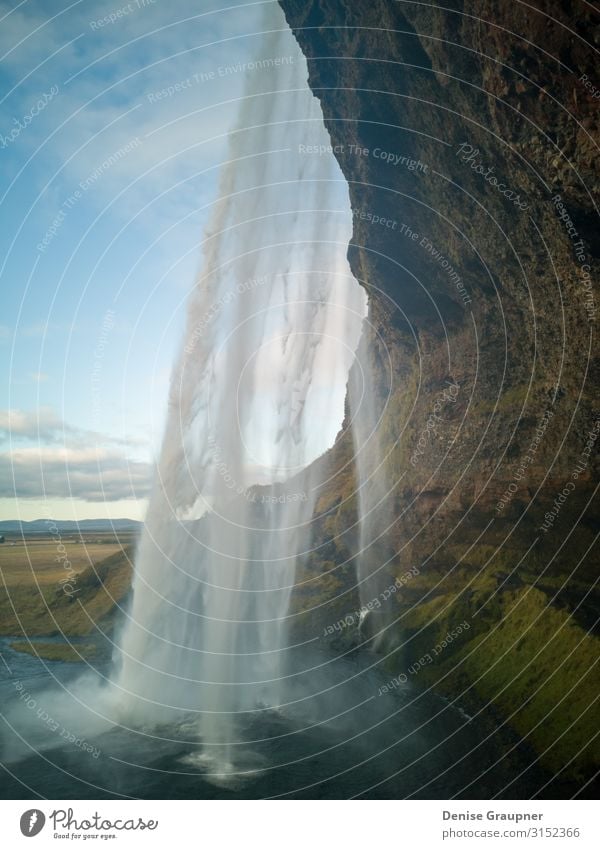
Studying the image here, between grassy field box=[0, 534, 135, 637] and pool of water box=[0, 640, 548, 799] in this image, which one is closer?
pool of water box=[0, 640, 548, 799]

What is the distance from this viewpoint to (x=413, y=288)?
4256cm

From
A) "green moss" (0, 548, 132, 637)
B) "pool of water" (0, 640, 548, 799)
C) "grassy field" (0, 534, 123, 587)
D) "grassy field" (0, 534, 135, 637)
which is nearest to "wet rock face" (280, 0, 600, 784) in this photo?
"pool of water" (0, 640, 548, 799)

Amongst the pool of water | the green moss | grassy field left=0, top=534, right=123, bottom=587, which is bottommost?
the pool of water

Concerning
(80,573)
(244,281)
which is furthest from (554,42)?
(80,573)

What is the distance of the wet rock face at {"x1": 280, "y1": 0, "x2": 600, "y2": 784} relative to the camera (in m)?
21.6

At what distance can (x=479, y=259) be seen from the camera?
109ft

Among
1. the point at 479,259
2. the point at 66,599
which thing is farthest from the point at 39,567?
the point at 479,259

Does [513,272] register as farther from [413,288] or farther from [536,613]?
[536,613]

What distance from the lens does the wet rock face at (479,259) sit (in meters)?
21.6

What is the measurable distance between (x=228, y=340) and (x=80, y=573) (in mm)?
42947

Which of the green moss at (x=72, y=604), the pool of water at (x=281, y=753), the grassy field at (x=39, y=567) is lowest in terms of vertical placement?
the pool of water at (x=281, y=753)

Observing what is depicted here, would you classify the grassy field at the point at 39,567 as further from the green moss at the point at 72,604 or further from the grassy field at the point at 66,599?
the green moss at the point at 72,604

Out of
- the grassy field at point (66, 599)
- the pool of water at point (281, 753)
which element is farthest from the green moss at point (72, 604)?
the pool of water at point (281, 753)

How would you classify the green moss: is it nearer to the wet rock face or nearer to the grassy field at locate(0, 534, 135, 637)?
the grassy field at locate(0, 534, 135, 637)
